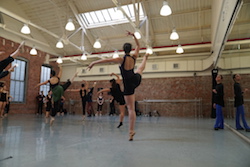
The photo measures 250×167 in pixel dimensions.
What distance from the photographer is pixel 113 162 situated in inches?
79.9

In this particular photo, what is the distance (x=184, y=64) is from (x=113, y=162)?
11743mm

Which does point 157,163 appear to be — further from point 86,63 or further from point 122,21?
point 86,63

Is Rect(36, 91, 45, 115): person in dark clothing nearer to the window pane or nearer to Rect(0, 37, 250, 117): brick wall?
Rect(0, 37, 250, 117): brick wall

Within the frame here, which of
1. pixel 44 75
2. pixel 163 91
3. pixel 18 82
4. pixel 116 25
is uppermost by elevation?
pixel 116 25

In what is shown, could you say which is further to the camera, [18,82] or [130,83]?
[18,82]

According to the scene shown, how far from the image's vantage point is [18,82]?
41.9ft

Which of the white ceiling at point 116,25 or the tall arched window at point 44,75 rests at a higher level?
the white ceiling at point 116,25

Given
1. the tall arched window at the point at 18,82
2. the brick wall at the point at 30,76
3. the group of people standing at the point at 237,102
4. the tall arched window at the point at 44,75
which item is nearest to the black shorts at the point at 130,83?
the group of people standing at the point at 237,102

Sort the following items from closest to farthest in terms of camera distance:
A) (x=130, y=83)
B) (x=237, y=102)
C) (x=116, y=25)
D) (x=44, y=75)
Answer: (x=130, y=83) < (x=237, y=102) < (x=116, y=25) < (x=44, y=75)

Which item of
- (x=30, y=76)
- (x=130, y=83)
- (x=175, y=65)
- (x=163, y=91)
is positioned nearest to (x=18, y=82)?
(x=30, y=76)

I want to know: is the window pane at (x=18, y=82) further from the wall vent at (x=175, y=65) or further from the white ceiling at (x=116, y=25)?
the wall vent at (x=175, y=65)

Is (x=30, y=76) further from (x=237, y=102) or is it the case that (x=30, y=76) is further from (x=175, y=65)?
(x=237, y=102)

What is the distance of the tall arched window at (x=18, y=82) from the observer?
12375 millimetres

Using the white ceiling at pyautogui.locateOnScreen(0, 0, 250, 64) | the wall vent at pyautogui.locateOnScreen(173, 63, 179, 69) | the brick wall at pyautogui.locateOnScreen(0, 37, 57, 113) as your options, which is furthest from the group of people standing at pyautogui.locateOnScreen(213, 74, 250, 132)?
the brick wall at pyautogui.locateOnScreen(0, 37, 57, 113)
